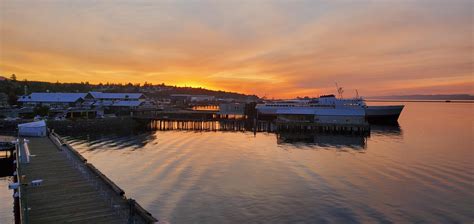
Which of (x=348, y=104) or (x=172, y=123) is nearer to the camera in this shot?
(x=172, y=123)

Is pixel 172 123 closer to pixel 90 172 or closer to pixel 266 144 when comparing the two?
pixel 266 144

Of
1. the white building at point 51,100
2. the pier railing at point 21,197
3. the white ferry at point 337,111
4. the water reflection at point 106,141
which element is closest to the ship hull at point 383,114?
the white ferry at point 337,111

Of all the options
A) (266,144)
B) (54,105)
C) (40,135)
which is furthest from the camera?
(54,105)

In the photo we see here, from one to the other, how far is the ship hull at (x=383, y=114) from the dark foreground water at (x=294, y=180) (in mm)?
45259

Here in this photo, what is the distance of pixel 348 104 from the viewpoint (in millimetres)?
106625

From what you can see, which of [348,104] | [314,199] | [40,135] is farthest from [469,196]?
[348,104]

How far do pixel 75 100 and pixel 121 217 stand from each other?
320 ft

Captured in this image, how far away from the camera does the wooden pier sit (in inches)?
631

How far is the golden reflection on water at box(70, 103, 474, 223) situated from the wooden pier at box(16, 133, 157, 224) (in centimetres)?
425

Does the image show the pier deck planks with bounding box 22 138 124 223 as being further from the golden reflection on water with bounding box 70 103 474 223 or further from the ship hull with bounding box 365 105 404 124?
the ship hull with bounding box 365 105 404 124

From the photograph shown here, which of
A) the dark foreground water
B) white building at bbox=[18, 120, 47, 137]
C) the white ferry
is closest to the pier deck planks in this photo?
the dark foreground water

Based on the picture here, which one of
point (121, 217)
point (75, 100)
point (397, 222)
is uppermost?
point (75, 100)

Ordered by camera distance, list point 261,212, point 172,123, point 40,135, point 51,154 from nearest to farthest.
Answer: point 261,212
point 51,154
point 40,135
point 172,123

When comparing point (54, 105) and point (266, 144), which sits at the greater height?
point (54, 105)
